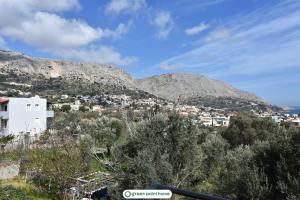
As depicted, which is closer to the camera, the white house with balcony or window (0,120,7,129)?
window (0,120,7,129)

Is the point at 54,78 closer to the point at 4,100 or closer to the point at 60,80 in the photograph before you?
the point at 60,80

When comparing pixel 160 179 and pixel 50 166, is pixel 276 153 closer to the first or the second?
pixel 160 179

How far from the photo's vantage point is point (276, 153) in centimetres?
1317

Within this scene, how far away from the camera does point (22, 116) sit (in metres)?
46.6

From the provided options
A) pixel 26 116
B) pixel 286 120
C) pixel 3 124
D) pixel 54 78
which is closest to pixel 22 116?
pixel 26 116

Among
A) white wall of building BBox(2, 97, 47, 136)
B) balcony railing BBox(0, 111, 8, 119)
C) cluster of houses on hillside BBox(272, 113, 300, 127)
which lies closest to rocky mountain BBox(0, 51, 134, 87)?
cluster of houses on hillside BBox(272, 113, 300, 127)

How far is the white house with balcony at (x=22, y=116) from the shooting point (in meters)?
44.2

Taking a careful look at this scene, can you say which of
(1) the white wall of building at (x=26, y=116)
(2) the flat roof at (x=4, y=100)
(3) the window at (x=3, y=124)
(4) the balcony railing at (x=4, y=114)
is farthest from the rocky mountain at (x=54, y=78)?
(4) the balcony railing at (x=4, y=114)

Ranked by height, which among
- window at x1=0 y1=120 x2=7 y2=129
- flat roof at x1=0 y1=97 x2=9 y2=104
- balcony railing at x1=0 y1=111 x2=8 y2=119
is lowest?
window at x1=0 y1=120 x2=7 y2=129

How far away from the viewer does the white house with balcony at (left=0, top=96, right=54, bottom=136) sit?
44.2 metres

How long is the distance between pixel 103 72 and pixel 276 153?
618 ft

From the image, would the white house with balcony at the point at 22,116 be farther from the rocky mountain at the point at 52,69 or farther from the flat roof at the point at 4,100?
the rocky mountain at the point at 52,69

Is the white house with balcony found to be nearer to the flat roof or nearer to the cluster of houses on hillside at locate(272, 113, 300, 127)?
the flat roof

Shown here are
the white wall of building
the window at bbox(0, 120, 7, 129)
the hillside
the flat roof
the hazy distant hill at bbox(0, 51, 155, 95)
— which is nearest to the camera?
the window at bbox(0, 120, 7, 129)
